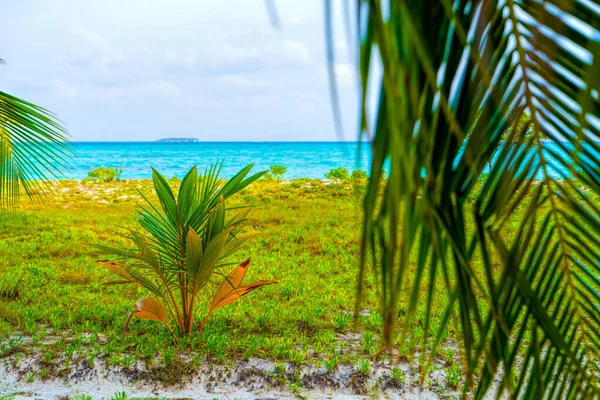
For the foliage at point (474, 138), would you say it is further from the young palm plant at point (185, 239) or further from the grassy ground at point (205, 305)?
the young palm plant at point (185, 239)

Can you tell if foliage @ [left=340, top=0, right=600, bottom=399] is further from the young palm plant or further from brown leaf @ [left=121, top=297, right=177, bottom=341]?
brown leaf @ [left=121, top=297, right=177, bottom=341]

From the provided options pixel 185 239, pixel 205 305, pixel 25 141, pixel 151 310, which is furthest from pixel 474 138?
pixel 205 305

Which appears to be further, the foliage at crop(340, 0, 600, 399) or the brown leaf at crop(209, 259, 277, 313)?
the brown leaf at crop(209, 259, 277, 313)

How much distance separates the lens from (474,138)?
0.43 m

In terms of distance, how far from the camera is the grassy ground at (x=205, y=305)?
295 cm

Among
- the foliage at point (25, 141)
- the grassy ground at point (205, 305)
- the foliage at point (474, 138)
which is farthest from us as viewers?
the grassy ground at point (205, 305)

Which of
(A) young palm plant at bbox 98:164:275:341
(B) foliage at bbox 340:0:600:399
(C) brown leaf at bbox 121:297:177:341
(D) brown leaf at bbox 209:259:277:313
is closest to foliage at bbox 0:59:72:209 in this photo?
(A) young palm plant at bbox 98:164:275:341

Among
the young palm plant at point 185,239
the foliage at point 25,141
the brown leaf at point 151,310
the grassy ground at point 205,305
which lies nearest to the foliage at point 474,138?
the grassy ground at point 205,305

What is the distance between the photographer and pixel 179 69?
51.8 m

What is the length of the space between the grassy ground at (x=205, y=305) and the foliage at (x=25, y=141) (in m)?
0.98

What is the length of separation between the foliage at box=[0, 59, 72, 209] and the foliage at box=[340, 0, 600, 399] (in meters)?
2.71

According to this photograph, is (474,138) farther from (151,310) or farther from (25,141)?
(25,141)

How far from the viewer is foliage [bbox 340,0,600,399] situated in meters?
0.23

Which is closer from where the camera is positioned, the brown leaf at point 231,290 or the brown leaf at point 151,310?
the brown leaf at point 151,310
